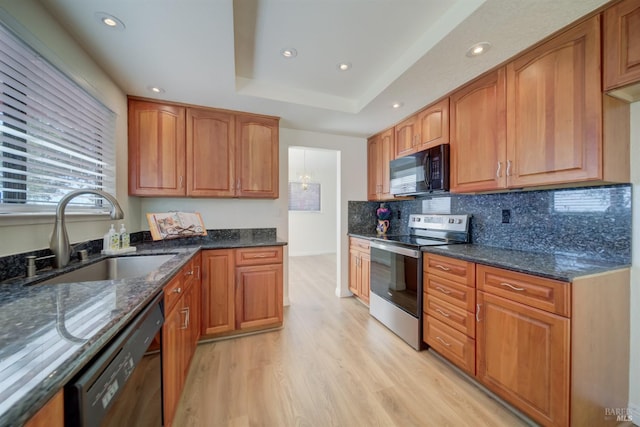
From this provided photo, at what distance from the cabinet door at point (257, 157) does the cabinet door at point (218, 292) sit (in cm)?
74

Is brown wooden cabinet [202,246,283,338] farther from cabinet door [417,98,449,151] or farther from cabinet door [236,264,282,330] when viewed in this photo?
cabinet door [417,98,449,151]

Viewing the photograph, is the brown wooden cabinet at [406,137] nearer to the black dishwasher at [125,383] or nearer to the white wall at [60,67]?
the black dishwasher at [125,383]

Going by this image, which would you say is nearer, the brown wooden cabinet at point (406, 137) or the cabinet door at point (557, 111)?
the cabinet door at point (557, 111)

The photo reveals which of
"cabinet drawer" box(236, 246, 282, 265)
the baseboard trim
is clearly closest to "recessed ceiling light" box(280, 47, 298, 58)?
"cabinet drawer" box(236, 246, 282, 265)

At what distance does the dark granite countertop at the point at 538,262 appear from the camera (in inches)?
49.4

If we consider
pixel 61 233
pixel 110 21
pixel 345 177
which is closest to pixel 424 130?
pixel 345 177

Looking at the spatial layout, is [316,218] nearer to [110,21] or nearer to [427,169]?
[427,169]

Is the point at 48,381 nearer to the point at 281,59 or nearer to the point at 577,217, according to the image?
the point at 281,59

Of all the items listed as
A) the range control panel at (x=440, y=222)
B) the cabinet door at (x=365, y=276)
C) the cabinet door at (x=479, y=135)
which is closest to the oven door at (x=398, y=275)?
the cabinet door at (x=365, y=276)

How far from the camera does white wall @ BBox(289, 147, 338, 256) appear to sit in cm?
637

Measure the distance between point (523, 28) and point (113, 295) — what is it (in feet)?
8.11

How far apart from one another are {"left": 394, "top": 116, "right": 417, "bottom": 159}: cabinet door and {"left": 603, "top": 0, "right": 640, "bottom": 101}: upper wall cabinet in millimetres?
1441

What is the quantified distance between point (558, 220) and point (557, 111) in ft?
2.45

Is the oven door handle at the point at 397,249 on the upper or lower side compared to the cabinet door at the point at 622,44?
lower
